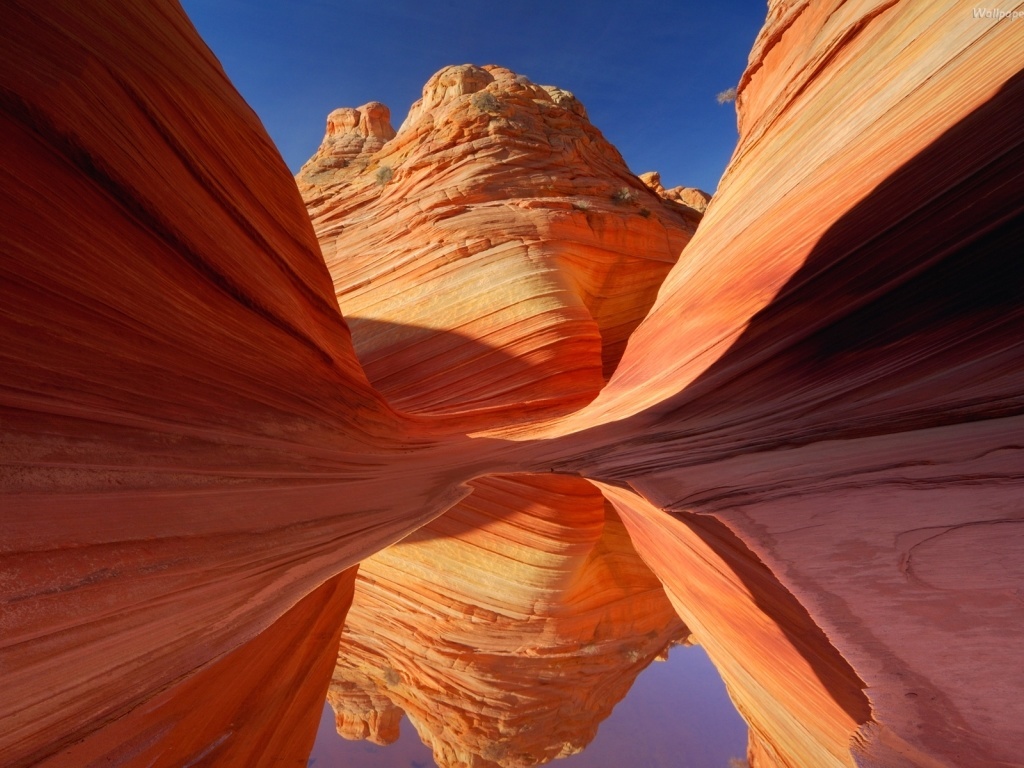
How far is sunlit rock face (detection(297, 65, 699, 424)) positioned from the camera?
28.4ft

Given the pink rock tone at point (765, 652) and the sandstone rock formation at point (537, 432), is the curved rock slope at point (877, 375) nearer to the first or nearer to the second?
the sandstone rock formation at point (537, 432)

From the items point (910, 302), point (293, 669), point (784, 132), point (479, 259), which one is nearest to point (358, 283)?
point (479, 259)

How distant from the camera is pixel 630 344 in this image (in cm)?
820

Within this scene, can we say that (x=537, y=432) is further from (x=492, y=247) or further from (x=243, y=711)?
(x=243, y=711)

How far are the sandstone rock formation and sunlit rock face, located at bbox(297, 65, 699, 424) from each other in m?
2.38

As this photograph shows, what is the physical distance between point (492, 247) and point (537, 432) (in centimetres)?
408

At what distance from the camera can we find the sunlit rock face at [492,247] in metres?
8.65

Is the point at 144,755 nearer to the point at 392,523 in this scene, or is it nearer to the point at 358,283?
the point at 392,523

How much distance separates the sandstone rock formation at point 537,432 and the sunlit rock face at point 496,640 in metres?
0.63

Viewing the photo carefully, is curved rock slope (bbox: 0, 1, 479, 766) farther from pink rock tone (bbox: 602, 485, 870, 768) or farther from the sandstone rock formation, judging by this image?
pink rock tone (bbox: 602, 485, 870, 768)

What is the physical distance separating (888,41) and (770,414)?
11.5ft

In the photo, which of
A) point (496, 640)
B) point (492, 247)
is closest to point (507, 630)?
point (496, 640)

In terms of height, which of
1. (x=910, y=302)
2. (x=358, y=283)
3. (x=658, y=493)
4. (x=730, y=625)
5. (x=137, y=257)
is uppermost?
(x=358, y=283)

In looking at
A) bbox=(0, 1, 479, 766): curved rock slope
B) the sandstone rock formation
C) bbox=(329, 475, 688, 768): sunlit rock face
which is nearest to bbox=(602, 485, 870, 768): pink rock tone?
the sandstone rock formation
